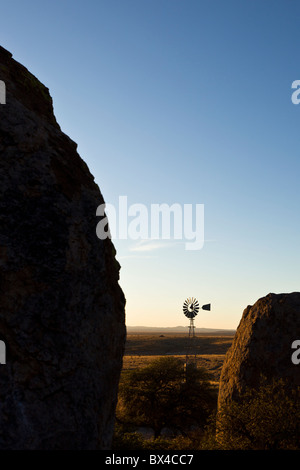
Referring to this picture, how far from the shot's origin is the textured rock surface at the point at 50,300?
6250 mm

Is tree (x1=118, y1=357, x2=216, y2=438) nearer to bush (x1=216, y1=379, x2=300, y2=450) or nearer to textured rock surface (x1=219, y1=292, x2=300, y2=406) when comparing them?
textured rock surface (x1=219, y1=292, x2=300, y2=406)

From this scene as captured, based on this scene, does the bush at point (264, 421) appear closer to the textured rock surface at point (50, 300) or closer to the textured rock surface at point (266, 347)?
the textured rock surface at point (266, 347)

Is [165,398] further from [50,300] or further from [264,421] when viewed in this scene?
[50,300]

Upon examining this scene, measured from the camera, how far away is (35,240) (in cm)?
679

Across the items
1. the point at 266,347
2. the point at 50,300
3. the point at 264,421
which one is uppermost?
the point at 50,300

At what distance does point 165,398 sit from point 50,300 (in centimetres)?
2700

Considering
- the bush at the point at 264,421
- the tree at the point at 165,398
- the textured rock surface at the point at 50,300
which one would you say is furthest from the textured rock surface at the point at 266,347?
the tree at the point at 165,398

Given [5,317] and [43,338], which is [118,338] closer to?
[43,338]

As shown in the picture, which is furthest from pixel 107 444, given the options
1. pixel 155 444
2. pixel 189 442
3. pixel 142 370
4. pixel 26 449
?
pixel 142 370

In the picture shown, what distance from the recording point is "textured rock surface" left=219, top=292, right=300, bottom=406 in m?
17.2

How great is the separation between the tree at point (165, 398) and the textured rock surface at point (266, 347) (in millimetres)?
12260

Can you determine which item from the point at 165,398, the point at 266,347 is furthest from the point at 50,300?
the point at 165,398

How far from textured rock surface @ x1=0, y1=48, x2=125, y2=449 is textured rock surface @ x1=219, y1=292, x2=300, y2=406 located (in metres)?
11.5

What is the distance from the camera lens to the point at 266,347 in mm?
17812
